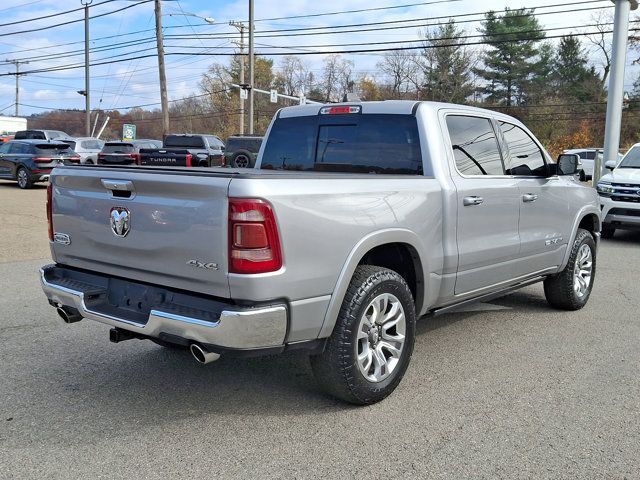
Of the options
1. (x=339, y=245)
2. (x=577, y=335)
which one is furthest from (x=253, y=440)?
(x=577, y=335)

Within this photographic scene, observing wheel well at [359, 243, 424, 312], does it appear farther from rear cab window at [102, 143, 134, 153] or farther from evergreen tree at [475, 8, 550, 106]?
evergreen tree at [475, 8, 550, 106]

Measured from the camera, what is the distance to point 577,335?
17.7ft

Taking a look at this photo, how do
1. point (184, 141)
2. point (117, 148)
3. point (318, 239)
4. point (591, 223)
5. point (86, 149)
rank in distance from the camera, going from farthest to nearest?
point (86, 149), point (184, 141), point (117, 148), point (591, 223), point (318, 239)

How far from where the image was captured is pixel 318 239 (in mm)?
3297

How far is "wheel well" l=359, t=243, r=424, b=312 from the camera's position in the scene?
3.97 metres

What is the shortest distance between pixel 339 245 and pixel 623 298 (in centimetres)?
489

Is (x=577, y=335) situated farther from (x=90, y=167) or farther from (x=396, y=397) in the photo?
(x=90, y=167)

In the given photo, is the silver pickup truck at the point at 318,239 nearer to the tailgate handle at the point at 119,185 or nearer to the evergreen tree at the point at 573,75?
the tailgate handle at the point at 119,185

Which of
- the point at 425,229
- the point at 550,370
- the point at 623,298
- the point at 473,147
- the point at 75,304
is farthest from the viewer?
the point at 623,298

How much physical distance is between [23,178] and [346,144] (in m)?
19.9

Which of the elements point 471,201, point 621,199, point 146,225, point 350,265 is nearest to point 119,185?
point 146,225

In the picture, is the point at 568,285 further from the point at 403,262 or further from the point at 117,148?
the point at 117,148

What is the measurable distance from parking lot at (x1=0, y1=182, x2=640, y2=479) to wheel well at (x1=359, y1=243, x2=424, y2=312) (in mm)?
662

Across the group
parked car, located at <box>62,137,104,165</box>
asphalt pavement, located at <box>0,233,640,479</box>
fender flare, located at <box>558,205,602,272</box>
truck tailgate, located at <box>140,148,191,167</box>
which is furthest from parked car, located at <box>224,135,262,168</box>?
asphalt pavement, located at <box>0,233,640,479</box>
